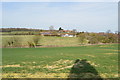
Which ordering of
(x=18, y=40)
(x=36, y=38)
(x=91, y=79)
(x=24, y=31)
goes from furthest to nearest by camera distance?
(x=24, y=31)
(x=36, y=38)
(x=18, y=40)
(x=91, y=79)

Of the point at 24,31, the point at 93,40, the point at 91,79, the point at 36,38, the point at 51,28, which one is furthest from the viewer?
the point at 51,28

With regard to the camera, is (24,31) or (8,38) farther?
(24,31)

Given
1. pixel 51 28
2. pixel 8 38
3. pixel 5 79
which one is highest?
pixel 51 28

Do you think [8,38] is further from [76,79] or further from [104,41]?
[76,79]

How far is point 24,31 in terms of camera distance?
4669 centimetres

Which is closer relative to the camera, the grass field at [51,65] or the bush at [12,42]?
the grass field at [51,65]

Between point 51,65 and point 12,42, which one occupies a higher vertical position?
point 12,42

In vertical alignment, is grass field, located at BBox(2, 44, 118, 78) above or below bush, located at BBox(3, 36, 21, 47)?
below

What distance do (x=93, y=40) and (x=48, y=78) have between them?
34382 mm

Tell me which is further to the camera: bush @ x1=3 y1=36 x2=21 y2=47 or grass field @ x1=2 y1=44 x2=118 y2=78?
bush @ x1=3 y1=36 x2=21 y2=47

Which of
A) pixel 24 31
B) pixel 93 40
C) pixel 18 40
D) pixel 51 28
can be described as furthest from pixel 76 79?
pixel 51 28

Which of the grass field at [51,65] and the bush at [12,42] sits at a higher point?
the bush at [12,42]

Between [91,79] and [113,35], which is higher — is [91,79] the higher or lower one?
the lower one

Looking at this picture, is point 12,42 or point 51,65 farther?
point 12,42
